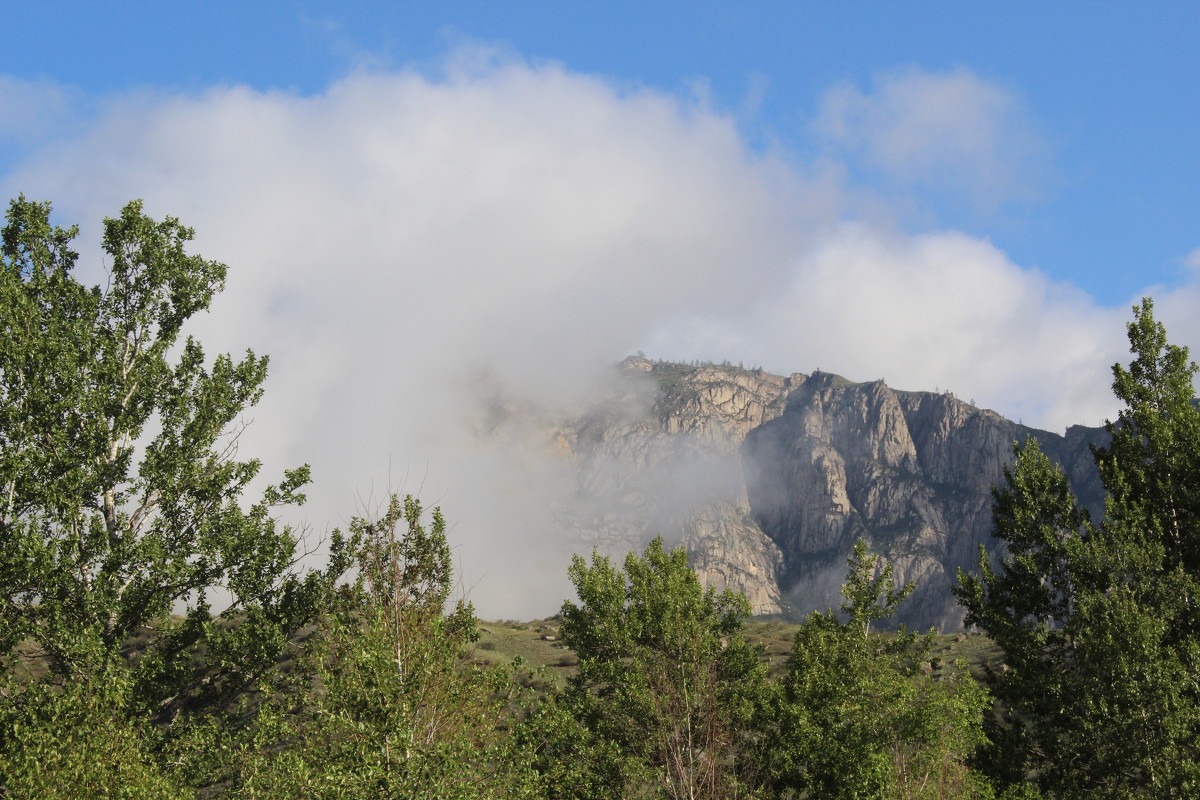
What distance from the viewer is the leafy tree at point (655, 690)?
32.5 metres

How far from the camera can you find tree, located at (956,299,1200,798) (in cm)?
3081

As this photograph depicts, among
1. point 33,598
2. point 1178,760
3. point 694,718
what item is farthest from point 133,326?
point 1178,760

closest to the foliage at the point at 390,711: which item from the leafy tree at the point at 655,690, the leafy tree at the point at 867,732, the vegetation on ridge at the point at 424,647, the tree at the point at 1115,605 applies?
the vegetation on ridge at the point at 424,647

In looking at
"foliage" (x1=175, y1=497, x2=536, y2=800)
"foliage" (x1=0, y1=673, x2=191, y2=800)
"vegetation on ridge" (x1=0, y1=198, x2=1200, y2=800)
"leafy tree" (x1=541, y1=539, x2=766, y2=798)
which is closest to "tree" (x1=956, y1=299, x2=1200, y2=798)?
"vegetation on ridge" (x1=0, y1=198, x2=1200, y2=800)

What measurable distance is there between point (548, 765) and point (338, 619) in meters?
11.1

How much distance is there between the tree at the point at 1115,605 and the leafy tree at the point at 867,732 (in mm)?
2726

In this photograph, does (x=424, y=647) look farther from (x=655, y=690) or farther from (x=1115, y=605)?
(x=1115, y=605)

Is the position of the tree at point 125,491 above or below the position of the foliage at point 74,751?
above

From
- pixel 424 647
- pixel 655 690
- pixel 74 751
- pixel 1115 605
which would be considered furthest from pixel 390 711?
pixel 1115 605

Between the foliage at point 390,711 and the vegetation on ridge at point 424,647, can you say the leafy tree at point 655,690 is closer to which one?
the vegetation on ridge at point 424,647

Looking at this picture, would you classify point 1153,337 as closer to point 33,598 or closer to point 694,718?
point 694,718

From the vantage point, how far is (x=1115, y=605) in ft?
109

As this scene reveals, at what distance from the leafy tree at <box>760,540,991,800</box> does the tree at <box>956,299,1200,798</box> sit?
107 inches

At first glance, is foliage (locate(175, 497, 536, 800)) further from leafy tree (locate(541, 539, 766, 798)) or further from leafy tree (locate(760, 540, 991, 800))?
leafy tree (locate(760, 540, 991, 800))
